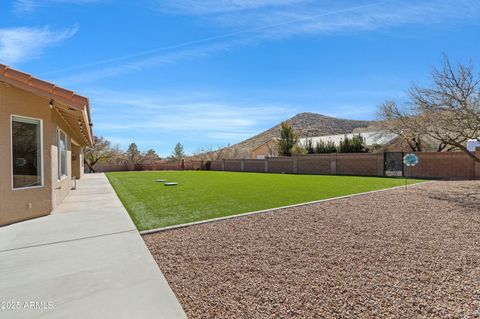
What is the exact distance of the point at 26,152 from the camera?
24.9ft

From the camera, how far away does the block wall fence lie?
22.2 meters

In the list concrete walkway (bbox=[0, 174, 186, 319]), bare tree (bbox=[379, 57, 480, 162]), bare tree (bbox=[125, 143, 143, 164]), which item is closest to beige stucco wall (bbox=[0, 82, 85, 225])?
concrete walkway (bbox=[0, 174, 186, 319])

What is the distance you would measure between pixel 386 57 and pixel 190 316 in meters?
18.6

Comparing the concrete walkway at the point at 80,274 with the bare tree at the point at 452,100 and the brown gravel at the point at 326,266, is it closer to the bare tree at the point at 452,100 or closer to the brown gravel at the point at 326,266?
the brown gravel at the point at 326,266

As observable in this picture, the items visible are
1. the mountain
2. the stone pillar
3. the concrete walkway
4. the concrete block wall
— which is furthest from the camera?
the mountain

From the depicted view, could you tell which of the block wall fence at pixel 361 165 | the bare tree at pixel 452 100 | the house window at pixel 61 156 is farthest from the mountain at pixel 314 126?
the house window at pixel 61 156

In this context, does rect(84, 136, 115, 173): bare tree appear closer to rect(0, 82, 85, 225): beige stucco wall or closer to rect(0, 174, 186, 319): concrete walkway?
rect(0, 82, 85, 225): beige stucco wall

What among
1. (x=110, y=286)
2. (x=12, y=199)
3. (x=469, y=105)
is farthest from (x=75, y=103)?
(x=469, y=105)

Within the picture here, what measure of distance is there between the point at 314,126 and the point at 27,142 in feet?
300

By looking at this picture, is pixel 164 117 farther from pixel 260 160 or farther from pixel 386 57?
pixel 386 57

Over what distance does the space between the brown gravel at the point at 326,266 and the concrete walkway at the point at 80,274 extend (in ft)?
1.05

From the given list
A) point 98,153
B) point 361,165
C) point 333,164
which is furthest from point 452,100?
point 98,153

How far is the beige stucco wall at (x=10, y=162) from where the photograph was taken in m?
6.92

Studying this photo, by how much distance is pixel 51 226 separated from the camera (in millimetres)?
6809
